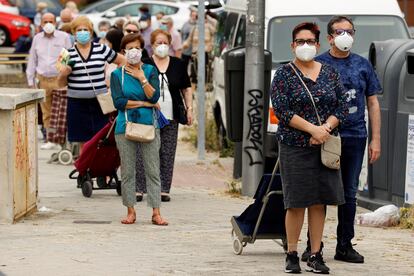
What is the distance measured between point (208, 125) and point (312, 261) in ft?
31.4

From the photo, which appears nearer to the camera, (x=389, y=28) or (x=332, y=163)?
(x=332, y=163)

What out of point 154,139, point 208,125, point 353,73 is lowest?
point 208,125

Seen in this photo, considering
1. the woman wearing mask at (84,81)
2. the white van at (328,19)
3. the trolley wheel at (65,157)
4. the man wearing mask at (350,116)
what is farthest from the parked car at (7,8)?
the man wearing mask at (350,116)

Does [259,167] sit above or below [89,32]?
below

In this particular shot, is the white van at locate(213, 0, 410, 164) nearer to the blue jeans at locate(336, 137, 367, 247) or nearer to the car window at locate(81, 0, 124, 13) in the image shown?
the blue jeans at locate(336, 137, 367, 247)

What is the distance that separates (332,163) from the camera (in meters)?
8.20

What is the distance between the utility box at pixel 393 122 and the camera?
11559 millimetres

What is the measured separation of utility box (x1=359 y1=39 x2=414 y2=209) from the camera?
11.6m

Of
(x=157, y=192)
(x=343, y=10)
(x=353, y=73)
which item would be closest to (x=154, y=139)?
(x=157, y=192)

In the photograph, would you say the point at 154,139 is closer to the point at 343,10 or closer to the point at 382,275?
the point at 382,275

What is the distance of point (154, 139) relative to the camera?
10.5 meters

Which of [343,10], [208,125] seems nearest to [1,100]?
[343,10]

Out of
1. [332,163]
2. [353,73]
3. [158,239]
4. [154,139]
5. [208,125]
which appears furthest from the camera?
[208,125]

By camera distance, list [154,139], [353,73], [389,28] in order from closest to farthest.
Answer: [353,73] → [154,139] → [389,28]
